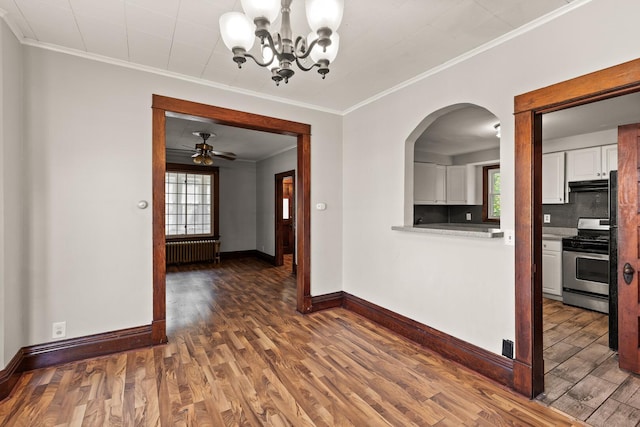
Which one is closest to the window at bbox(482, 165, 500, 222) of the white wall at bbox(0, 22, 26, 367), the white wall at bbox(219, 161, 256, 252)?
the white wall at bbox(219, 161, 256, 252)

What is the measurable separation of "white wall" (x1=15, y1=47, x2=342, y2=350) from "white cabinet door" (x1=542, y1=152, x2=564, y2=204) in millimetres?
5307

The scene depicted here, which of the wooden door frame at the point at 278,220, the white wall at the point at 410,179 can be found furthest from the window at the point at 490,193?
the wooden door frame at the point at 278,220

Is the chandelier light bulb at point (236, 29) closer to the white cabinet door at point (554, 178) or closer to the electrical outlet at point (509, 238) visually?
the electrical outlet at point (509, 238)

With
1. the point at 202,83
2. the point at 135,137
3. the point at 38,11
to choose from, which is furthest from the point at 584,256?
the point at 38,11

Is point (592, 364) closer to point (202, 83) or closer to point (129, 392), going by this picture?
point (129, 392)

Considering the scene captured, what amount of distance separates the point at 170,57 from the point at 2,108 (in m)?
1.23

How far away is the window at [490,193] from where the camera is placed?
20.3 feet

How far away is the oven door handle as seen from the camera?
2.37 m

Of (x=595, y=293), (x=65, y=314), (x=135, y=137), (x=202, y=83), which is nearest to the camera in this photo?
(x=65, y=314)

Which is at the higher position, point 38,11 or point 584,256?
point 38,11

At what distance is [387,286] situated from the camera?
3430 mm

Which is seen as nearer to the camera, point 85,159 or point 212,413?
point 212,413

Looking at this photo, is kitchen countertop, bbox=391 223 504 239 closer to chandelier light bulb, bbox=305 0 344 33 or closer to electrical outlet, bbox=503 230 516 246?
electrical outlet, bbox=503 230 516 246

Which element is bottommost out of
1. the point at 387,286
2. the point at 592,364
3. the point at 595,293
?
the point at 592,364
